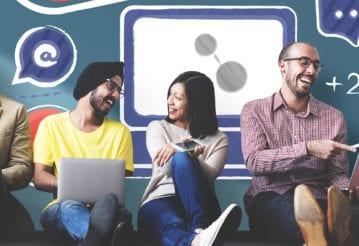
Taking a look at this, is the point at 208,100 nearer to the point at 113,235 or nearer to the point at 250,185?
the point at 250,185

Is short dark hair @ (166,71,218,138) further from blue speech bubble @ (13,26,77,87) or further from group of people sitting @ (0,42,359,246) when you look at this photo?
blue speech bubble @ (13,26,77,87)

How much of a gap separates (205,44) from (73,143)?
2.77 feet

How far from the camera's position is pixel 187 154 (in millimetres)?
2883

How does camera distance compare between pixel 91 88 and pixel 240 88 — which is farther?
pixel 240 88

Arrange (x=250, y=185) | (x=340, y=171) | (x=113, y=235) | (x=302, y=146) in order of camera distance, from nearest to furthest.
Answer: (x=113, y=235) → (x=302, y=146) → (x=340, y=171) → (x=250, y=185)

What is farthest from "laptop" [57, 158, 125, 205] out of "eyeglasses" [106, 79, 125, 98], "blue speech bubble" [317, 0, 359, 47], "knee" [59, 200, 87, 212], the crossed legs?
"blue speech bubble" [317, 0, 359, 47]

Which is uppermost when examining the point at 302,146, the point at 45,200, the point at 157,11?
the point at 157,11

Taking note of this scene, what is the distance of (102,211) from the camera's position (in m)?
2.67

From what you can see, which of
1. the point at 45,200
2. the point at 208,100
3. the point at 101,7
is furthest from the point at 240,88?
the point at 45,200

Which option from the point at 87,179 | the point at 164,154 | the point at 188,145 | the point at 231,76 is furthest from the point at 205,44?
the point at 87,179

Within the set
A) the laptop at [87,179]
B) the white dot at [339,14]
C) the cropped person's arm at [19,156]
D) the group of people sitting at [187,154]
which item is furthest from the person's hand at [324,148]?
the cropped person's arm at [19,156]

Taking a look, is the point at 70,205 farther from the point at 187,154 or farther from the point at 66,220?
the point at 187,154

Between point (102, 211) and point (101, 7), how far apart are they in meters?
1.31

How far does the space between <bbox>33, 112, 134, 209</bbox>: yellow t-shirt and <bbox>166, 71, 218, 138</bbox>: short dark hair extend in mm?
254
